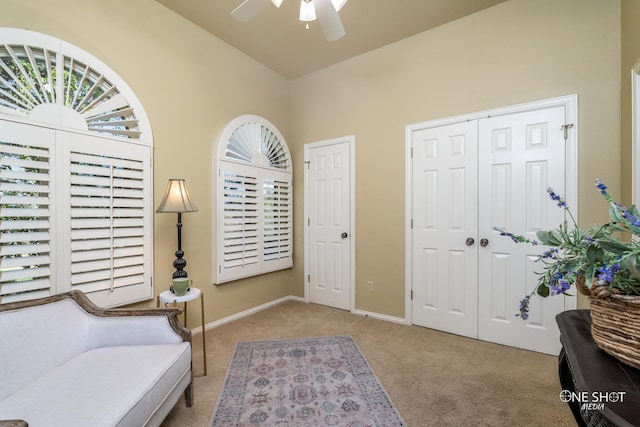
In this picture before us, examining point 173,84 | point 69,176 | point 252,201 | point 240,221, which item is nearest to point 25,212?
point 69,176

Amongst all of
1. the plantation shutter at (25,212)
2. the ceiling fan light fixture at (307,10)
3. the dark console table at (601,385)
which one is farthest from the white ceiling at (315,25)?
the dark console table at (601,385)

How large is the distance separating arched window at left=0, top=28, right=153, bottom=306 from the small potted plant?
268 cm

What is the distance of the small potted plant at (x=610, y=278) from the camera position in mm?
761

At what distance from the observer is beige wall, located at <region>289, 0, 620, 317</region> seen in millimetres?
2195

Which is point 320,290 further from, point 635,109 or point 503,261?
point 635,109

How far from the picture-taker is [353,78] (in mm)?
3422

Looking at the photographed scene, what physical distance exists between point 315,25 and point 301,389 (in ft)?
10.5

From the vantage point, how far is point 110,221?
2.14 meters

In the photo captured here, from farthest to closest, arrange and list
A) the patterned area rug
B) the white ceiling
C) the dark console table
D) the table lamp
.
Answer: the white ceiling < the table lamp < the patterned area rug < the dark console table

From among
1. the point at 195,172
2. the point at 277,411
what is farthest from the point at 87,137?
the point at 277,411

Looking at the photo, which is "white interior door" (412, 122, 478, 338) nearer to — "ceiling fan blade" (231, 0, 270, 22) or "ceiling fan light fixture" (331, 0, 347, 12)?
"ceiling fan light fixture" (331, 0, 347, 12)

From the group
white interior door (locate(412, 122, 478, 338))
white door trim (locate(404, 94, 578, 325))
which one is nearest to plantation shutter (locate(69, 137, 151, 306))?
white door trim (locate(404, 94, 578, 325))

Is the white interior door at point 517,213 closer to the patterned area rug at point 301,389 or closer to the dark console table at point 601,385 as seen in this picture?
the patterned area rug at point 301,389

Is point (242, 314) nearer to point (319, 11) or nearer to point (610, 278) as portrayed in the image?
point (319, 11)
